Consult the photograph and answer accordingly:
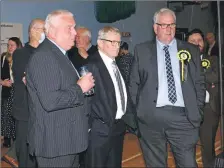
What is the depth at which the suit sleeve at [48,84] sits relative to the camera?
5.82ft

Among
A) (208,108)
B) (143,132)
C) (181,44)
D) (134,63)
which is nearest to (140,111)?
(143,132)

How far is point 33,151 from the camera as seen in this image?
1.88 metres

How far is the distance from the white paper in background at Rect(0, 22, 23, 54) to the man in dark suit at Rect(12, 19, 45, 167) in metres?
0.47

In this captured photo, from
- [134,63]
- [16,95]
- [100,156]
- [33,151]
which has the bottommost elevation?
[100,156]

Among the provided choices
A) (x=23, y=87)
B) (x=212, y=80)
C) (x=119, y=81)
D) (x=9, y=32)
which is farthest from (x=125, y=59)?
(x=9, y=32)

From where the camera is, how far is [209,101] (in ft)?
10.1

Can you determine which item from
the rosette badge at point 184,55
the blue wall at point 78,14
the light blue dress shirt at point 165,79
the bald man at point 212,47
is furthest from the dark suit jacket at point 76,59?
the bald man at point 212,47

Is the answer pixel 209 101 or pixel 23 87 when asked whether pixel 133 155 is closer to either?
pixel 209 101

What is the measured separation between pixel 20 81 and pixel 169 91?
3.53 ft

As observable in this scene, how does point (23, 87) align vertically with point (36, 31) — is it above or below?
below

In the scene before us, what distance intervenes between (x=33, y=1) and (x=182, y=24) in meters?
1.95

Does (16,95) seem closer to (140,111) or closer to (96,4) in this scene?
(140,111)

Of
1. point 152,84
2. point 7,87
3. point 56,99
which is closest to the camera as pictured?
point 56,99

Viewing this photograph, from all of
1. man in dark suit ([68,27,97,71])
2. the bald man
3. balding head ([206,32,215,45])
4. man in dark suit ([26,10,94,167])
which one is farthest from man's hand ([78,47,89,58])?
balding head ([206,32,215,45])
